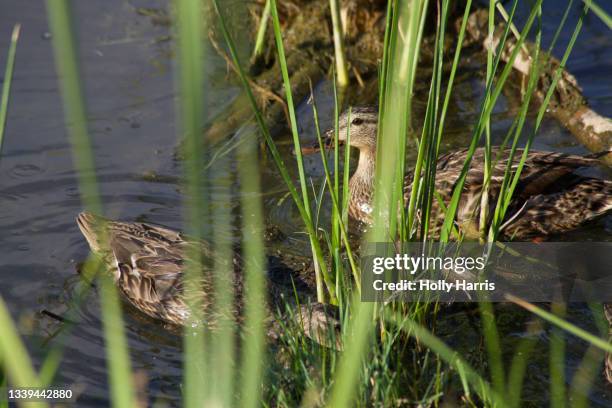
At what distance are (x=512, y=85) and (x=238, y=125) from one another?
255cm

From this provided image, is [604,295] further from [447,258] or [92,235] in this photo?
[92,235]

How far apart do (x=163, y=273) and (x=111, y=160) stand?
178cm

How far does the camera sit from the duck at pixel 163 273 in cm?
552

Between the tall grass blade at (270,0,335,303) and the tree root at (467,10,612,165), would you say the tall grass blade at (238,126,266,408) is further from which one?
the tree root at (467,10,612,165)

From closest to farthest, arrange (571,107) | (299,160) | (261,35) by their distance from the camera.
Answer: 1. (299,160)
2. (571,107)
3. (261,35)

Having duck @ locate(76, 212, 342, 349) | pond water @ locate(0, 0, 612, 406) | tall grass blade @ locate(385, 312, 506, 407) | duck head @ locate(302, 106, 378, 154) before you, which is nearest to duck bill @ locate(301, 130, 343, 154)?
duck head @ locate(302, 106, 378, 154)

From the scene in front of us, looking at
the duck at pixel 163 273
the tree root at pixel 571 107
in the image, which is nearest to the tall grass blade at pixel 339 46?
the tree root at pixel 571 107

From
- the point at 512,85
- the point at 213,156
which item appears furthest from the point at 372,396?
the point at 512,85

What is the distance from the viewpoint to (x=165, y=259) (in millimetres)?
5793

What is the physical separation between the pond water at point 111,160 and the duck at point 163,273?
0.16m

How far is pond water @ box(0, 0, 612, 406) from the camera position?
16.8 feet

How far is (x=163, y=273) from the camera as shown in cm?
577

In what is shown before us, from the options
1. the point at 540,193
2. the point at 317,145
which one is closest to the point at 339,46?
the point at 317,145

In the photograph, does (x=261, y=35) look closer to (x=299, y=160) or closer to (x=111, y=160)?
(x=111, y=160)
